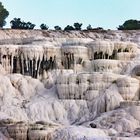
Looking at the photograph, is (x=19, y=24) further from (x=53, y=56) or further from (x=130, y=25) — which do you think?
(x=53, y=56)

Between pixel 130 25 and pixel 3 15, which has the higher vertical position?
pixel 3 15

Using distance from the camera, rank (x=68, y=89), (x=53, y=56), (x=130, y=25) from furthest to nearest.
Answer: (x=130, y=25)
(x=53, y=56)
(x=68, y=89)

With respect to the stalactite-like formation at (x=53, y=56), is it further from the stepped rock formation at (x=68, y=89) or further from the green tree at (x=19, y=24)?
the green tree at (x=19, y=24)

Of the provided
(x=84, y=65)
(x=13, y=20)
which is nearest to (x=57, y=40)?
(x=84, y=65)

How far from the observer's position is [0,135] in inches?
1268

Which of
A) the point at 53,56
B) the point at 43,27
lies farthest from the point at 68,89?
the point at 43,27

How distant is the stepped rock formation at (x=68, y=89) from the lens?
3219cm

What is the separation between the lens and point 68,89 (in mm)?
36750

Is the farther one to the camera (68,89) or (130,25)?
(130,25)

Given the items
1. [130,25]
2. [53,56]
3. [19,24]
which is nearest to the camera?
[53,56]

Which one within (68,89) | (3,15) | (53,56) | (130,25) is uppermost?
(3,15)

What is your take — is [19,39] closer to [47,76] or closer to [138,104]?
[47,76]

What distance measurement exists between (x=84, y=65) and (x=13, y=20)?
2122 cm

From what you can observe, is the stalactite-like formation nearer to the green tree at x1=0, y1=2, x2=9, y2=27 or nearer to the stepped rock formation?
the stepped rock formation
